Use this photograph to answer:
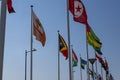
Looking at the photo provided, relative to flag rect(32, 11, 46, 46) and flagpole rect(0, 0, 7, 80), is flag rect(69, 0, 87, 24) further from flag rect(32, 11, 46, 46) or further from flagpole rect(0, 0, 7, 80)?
flagpole rect(0, 0, 7, 80)

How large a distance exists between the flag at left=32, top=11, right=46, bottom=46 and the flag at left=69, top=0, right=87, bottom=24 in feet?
8.97

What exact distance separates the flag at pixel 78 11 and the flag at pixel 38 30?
2.73 metres

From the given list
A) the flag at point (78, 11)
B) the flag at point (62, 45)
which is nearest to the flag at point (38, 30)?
the flag at point (78, 11)

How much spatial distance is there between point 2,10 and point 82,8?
986 cm

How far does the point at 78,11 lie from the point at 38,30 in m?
3.24

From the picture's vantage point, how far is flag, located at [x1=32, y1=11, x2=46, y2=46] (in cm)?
2251

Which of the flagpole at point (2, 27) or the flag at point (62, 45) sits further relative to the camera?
the flag at point (62, 45)

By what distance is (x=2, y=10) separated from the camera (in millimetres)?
13305

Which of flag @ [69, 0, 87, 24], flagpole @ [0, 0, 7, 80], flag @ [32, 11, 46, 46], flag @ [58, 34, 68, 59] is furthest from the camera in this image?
flag @ [58, 34, 68, 59]

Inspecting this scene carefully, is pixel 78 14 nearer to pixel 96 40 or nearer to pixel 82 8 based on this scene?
pixel 82 8

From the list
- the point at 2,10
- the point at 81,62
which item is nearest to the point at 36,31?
the point at 2,10

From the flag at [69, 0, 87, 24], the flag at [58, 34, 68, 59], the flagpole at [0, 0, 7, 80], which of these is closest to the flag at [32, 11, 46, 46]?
the flag at [69, 0, 87, 24]

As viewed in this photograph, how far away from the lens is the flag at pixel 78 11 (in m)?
21.5

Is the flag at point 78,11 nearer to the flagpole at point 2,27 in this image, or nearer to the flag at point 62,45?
the flag at point 62,45
